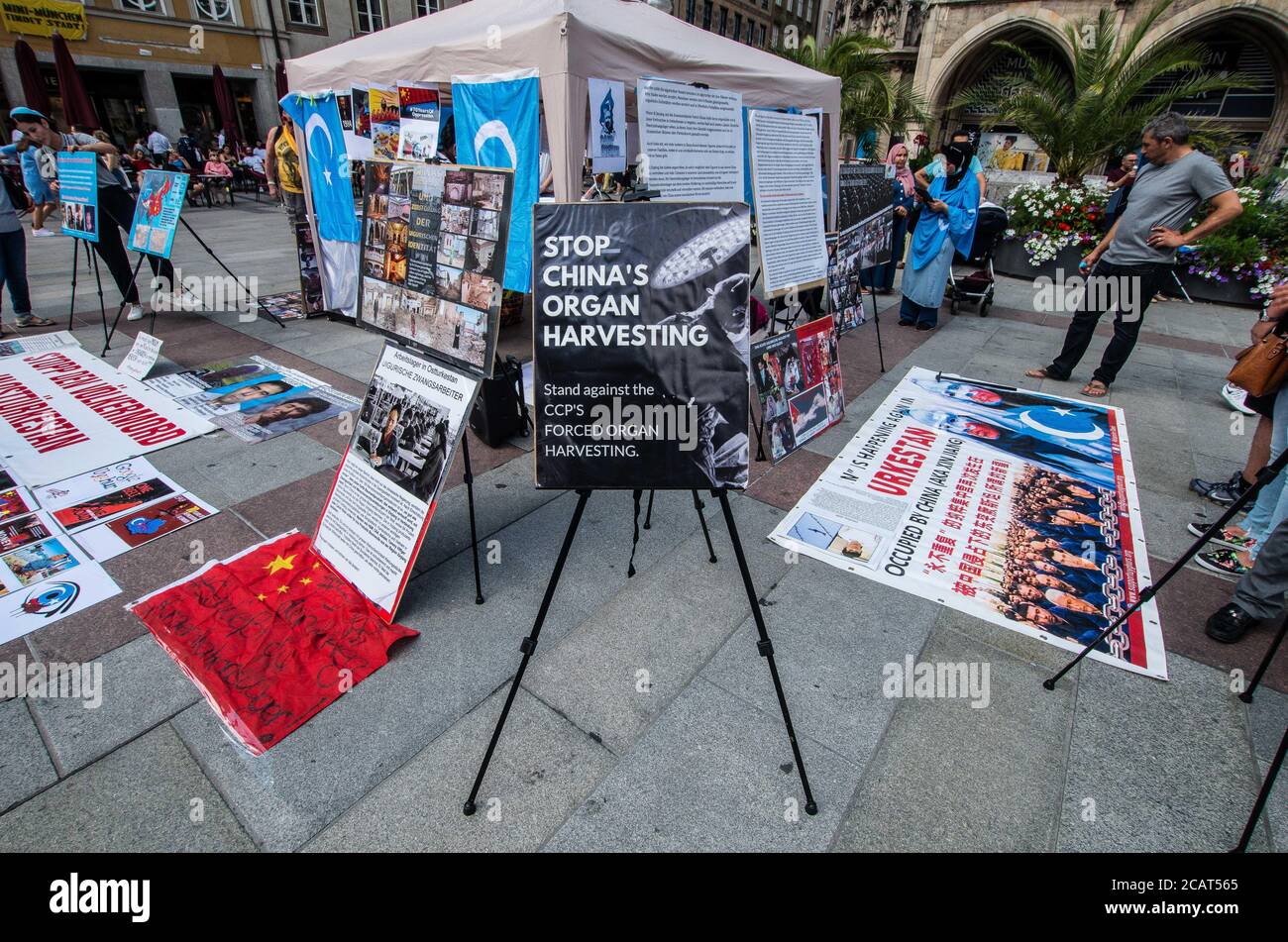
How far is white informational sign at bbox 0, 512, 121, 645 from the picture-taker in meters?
2.74

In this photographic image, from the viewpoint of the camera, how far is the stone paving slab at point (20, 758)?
6.68ft

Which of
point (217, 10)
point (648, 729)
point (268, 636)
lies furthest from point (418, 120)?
point (217, 10)

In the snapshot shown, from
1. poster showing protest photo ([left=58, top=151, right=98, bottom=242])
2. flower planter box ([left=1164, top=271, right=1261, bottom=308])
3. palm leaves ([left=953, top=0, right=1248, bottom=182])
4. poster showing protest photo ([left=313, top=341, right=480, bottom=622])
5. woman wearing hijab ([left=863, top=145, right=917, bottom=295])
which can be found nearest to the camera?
poster showing protest photo ([left=313, top=341, right=480, bottom=622])

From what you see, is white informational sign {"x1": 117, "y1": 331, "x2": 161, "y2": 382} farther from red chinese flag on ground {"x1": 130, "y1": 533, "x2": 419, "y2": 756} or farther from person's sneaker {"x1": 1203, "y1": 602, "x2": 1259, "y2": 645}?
person's sneaker {"x1": 1203, "y1": 602, "x2": 1259, "y2": 645}

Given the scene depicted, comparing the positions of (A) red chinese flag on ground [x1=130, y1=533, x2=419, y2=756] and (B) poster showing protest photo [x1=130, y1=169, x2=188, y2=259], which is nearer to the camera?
(A) red chinese flag on ground [x1=130, y1=533, x2=419, y2=756]

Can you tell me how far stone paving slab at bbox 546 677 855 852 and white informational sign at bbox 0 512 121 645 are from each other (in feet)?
8.62

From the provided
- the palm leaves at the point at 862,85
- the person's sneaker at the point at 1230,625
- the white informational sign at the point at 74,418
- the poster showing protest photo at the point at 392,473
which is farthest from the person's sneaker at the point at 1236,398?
the palm leaves at the point at 862,85

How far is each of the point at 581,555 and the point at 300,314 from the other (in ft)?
→ 20.2

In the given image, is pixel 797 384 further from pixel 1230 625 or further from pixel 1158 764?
pixel 1158 764

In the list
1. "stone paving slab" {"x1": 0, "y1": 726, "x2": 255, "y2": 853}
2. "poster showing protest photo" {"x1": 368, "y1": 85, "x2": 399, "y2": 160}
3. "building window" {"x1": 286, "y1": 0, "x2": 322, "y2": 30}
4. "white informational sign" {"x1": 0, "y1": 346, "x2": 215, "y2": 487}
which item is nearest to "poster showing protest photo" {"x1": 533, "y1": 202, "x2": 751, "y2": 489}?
"stone paving slab" {"x1": 0, "y1": 726, "x2": 255, "y2": 853}

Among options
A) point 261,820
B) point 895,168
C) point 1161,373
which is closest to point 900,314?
point 895,168

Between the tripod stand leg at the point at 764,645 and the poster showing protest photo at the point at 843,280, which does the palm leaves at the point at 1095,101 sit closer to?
the poster showing protest photo at the point at 843,280

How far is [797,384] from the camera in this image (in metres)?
4.43

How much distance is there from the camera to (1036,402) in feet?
17.7
